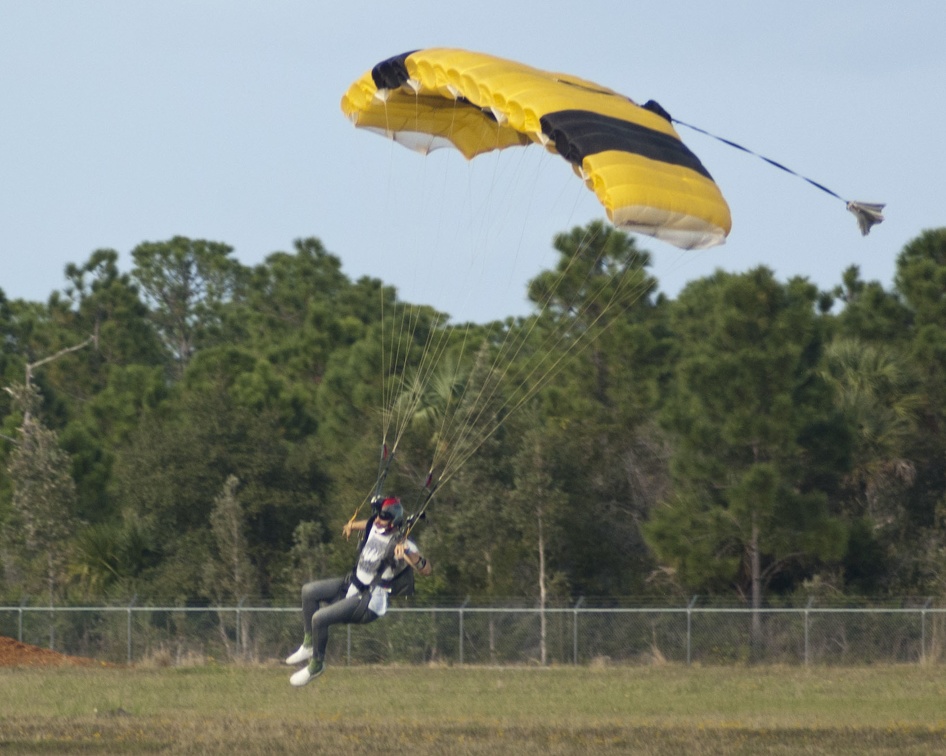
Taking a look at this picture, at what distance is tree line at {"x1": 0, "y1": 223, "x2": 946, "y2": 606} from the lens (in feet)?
83.1

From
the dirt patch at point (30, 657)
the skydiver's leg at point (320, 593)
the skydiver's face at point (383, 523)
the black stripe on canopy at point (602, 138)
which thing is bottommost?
the dirt patch at point (30, 657)

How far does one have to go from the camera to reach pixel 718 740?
50.2ft

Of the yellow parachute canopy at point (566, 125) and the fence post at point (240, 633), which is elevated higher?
the yellow parachute canopy at point (566, 125)

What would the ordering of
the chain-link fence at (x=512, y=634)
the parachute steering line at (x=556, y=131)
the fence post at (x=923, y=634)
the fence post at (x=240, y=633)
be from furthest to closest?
the fence post at (x=240, y=633)
the chain-link fence at (x=512, y=634)
the fence post at (x=923, y=634)
the parachute steering line at (x=556, y=131)

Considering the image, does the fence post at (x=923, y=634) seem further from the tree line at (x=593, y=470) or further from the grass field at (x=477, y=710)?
the tree line at (x=593, y=470)

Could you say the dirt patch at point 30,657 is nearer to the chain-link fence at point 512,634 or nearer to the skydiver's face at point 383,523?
the chain-link fence at point 512,634

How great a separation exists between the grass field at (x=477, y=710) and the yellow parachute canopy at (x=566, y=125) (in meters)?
5.69

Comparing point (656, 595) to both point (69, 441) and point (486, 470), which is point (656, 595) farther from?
point (69, 441)

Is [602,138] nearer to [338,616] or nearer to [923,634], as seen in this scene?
[338,616]

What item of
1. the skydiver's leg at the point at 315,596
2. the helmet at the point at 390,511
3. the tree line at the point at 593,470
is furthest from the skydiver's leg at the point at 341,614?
the tree line at the point at 593,470

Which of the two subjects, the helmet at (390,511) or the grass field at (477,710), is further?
the grass field at (477,710)

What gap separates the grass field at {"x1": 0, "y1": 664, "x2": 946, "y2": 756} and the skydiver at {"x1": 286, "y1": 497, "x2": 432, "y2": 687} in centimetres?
268

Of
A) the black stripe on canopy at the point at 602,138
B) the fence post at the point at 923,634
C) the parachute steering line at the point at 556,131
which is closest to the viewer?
the parachute steering line at the point at 556,131

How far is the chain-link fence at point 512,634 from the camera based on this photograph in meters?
23.9
